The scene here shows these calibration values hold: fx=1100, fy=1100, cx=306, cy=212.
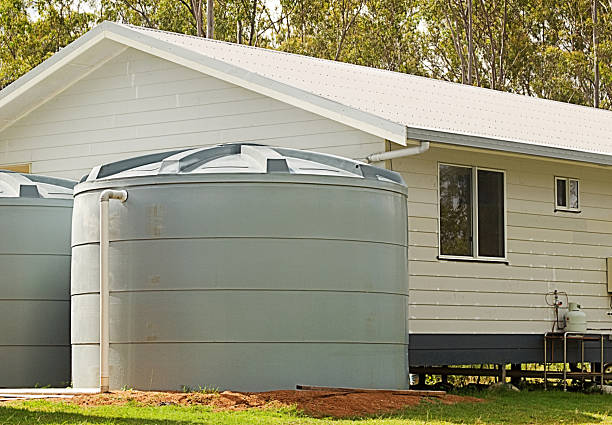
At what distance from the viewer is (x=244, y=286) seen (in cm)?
1098

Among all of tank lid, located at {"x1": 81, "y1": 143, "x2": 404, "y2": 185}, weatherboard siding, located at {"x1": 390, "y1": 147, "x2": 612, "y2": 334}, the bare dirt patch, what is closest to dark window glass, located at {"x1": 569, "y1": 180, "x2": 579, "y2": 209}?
weatherboard siding, located at {"x1": 390, "y1": 147, "x2": 612, "y2": 334}

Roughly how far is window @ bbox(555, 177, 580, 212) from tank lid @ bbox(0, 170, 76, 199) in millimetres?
6818

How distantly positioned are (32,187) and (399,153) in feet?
14.8

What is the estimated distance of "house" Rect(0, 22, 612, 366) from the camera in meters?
13.8

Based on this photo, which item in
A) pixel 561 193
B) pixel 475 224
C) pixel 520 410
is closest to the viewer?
pixel 520 410

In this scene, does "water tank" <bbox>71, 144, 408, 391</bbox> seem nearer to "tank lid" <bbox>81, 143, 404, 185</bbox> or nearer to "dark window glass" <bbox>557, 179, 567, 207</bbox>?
"tank lid" <bbox>81, 143, 404, 185</bbox>

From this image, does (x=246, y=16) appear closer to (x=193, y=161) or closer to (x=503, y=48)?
(x=503, y=48)

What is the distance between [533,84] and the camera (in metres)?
40.3

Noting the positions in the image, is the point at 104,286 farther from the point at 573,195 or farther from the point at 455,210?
the point at 573,195

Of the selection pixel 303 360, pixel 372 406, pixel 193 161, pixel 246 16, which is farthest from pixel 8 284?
pixel 246 16

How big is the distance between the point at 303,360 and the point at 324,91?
4517 millimetres

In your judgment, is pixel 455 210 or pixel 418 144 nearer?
pixel 418 144

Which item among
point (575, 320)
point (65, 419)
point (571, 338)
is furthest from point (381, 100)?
point (65, 419)

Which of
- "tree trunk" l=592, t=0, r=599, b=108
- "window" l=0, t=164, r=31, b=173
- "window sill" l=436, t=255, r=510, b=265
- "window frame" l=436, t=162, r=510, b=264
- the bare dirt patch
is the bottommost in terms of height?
the bare dirt patch
